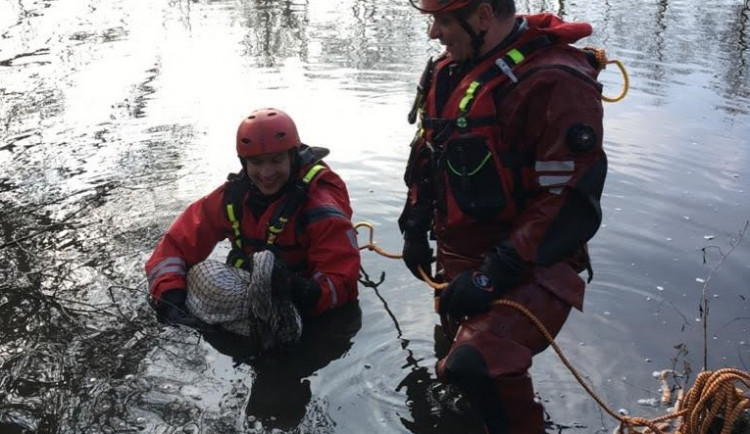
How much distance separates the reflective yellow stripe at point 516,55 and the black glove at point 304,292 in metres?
1.89

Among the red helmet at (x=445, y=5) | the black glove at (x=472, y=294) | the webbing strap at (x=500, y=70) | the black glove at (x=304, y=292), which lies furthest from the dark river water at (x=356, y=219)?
the red helmet at (x=445, y=5)

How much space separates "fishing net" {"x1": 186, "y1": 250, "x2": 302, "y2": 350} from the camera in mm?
4188

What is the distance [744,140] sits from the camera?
25.7 ft

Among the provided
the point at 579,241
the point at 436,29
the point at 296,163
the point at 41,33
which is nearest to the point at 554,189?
the point at 579,241

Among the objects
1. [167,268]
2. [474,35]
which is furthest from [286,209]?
[474,35]

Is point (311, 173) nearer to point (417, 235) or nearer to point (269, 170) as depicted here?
point (269, 170)

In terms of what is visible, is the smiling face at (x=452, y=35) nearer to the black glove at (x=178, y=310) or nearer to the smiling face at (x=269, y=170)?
the smiling face at (x=269, y=170)

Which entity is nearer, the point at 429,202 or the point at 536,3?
the point at 429,202

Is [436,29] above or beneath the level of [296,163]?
above

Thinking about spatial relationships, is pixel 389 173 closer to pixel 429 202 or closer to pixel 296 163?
pixel 296 163

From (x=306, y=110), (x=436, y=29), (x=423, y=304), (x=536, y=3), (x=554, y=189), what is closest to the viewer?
(x=554, y=189)

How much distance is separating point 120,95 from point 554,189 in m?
7.57

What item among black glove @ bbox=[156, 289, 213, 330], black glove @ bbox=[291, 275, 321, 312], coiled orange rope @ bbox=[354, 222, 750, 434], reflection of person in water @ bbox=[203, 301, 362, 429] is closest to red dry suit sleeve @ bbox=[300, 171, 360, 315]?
black glove @ bbox=[291, 275, 321, 312]

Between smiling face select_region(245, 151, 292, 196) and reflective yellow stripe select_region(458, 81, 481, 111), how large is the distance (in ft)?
5.02
